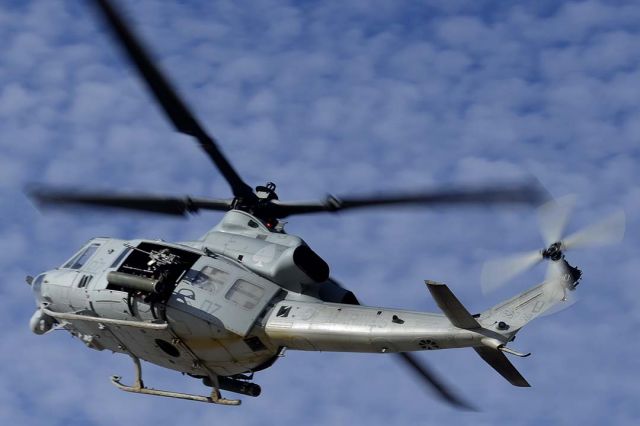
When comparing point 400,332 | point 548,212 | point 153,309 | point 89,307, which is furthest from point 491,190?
point 89,307

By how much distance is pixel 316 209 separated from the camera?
28922 millimetres

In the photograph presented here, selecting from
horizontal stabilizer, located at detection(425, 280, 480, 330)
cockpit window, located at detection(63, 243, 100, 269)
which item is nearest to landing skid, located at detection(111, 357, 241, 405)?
cockpit window, located at detection(63, 243, 100, 269)

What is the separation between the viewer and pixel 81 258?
2945 centimetres

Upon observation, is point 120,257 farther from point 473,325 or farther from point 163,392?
point 473,325

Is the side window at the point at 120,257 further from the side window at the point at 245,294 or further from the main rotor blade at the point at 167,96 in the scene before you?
the main rotor blade at the point at 167,96

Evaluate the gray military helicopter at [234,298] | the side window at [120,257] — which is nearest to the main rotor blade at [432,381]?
the gray military helicopter at [234,298]

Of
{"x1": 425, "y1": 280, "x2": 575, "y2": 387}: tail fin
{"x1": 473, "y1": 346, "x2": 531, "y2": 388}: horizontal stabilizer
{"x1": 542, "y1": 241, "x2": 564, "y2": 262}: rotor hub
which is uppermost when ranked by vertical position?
{"x1": 542, "y1": 241, "x2": 564, "y2": 262}: rotor hub

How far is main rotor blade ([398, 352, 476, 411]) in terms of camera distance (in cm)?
2905

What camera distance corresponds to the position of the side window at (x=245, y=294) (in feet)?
88.7

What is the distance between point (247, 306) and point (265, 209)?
3.50 meters

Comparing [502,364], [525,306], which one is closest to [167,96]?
[525,306]

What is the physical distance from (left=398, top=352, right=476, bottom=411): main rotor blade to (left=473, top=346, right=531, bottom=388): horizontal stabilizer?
394 cm

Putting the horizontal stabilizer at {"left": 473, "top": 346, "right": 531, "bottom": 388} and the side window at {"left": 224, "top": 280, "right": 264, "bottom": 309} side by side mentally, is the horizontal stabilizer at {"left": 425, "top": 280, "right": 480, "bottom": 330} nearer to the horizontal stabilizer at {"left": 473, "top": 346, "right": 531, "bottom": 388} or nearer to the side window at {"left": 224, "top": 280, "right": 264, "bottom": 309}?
the horizontal stabilizer at {"left": 473, "top": 346, "right": 531, "bottom": 388}

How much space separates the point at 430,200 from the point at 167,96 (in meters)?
6.16
